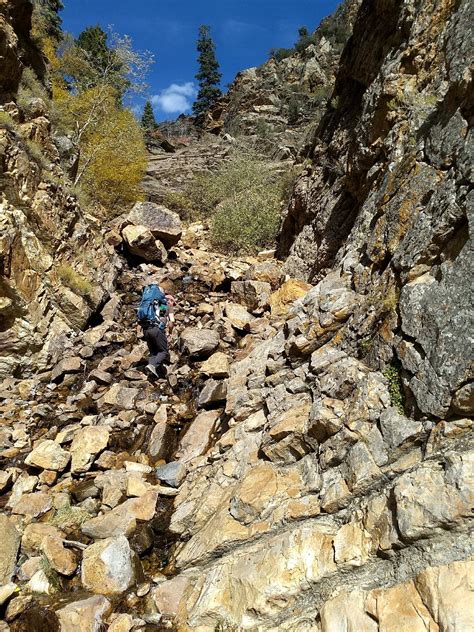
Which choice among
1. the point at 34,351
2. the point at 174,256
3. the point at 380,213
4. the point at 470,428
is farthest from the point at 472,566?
the point at 174,256

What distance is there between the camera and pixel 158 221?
14.6 m

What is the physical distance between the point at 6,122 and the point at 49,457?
735 cm

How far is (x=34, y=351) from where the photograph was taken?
8.38 meters

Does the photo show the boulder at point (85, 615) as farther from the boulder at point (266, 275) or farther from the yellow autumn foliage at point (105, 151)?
the yellow autumn foliage at point (105, 151)

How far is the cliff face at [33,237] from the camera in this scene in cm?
797

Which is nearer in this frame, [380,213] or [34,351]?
[380,213]

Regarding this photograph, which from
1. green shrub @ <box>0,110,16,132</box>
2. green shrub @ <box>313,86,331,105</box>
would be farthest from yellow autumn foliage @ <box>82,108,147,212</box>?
green shrub @ <box>313,86,331,105</box>

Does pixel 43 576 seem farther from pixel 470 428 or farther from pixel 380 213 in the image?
pixel 380 213

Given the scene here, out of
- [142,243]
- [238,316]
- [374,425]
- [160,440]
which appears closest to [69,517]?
[160,440]

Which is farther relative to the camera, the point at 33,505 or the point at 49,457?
the point at 49,457

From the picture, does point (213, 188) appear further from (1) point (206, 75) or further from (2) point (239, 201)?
(1) point (206, 75)

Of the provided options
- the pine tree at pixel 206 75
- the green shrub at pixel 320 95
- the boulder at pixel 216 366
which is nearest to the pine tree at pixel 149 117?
the pine tree at pixel 206 75

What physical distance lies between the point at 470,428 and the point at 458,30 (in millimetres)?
5910

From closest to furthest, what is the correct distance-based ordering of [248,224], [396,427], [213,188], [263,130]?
[396,427], [248,224], [213,188], [263,130]
